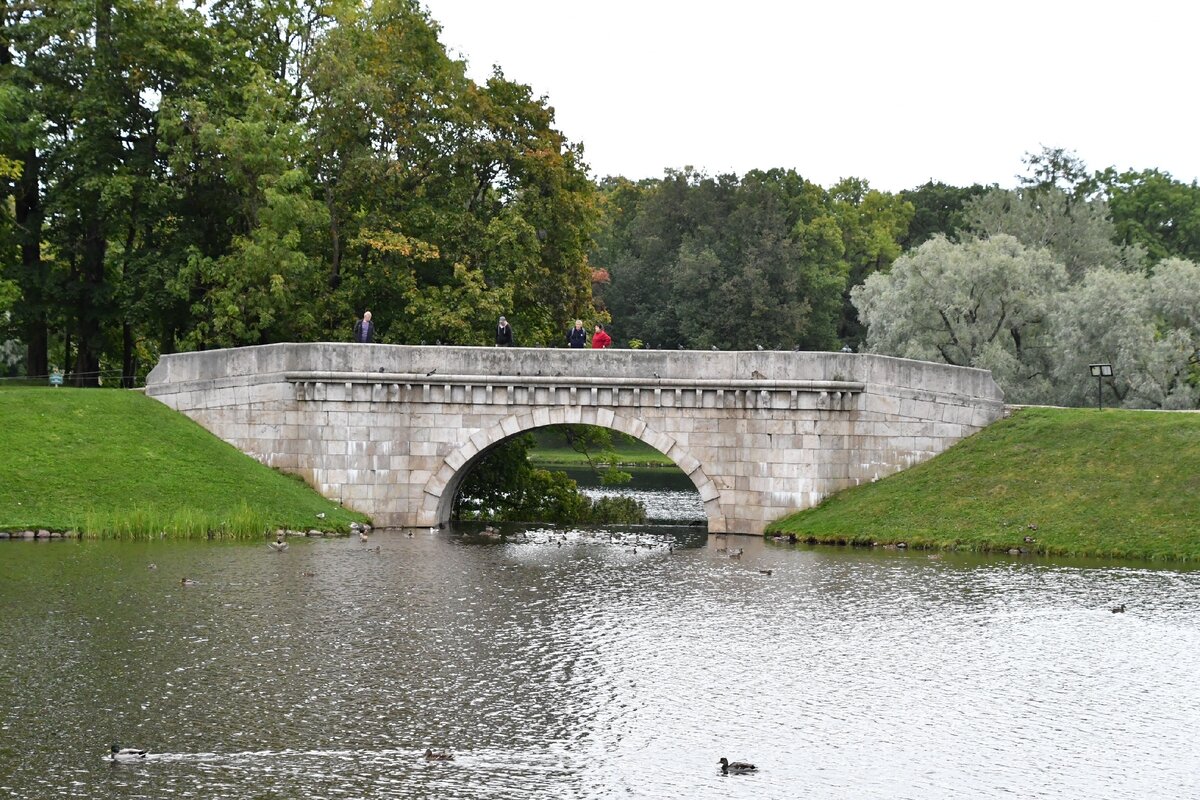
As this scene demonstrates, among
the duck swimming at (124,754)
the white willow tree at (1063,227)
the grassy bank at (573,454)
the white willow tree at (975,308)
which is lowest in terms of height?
the duck swimming at (124,754)

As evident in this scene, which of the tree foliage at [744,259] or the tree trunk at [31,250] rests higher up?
the tree foliage at [744,259]

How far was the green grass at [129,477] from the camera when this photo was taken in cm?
3847

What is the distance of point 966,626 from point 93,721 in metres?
15.4

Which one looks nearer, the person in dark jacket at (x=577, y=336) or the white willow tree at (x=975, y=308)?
the person in dark jacket at (x=577, y=336)

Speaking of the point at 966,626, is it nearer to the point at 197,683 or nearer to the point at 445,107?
the point at 197,683

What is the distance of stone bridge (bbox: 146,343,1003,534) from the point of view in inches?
1650

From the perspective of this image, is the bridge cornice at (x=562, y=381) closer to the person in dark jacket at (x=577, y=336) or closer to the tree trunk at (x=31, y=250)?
the person in dark jacket at (x=577, y=336)

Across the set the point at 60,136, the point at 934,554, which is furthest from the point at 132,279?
the point at 934,554

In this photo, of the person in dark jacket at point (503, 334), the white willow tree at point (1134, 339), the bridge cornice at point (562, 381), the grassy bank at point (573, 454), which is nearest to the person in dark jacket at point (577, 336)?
the person in dark jacket at point (503, 334)

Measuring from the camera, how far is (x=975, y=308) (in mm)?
60906

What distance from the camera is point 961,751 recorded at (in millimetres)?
19578

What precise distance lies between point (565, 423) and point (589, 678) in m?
20.2

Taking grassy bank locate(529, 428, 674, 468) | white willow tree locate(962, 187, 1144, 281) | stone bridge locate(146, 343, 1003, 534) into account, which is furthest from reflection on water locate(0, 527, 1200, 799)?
grassy bank locate(529, 428, 674, 468)

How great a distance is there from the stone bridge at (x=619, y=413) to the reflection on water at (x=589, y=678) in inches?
280
